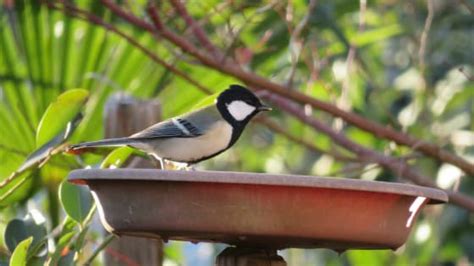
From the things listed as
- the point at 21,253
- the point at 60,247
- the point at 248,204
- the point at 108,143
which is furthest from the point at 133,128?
the point at 248,204

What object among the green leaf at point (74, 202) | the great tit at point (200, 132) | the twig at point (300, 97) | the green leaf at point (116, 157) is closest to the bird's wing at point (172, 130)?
the great tit at point (200, 132)

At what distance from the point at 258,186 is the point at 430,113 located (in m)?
3.41

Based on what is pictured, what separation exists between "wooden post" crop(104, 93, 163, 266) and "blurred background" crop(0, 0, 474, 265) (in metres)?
0.16

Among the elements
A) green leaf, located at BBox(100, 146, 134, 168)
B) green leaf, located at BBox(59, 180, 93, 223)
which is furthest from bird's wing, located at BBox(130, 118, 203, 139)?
green leaf, located at BBox(59, 180, 93, 223)

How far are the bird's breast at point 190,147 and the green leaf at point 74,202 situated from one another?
0.97ft

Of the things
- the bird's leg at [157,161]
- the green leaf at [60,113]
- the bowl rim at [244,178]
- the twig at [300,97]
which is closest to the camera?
the bowl rim at [244,178]

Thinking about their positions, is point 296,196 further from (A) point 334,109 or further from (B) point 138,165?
(A) point 334,109

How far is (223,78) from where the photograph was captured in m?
4.52

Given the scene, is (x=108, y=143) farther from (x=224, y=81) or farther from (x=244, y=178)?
(x=224, y=81)

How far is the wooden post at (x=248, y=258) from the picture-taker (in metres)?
2.39

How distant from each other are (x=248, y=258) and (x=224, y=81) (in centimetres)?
216

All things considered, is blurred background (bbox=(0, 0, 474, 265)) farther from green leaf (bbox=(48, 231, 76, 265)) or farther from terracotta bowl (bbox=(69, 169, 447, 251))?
terracotta bowl (bbox=(69, 169, 447, 251))

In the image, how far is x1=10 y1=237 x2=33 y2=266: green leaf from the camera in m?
2.62

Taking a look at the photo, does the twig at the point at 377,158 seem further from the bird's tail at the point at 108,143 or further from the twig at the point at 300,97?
the bird's tail at the point at 108,143
